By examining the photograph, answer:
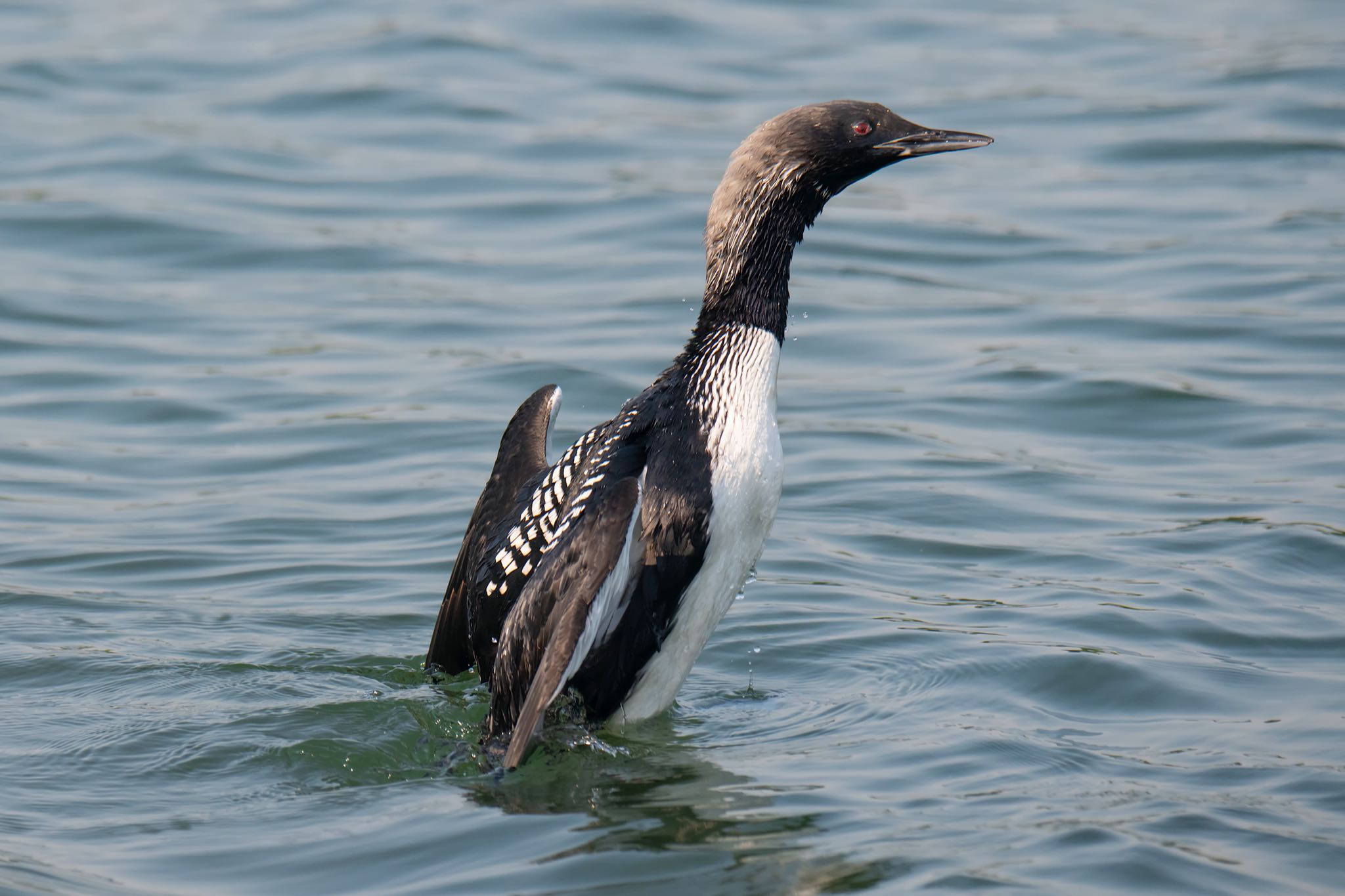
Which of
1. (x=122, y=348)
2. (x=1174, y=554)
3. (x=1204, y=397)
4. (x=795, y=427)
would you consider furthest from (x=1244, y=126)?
(x=122, y=348)

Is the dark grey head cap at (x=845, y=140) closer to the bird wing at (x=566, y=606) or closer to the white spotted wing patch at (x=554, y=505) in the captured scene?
the white spotted wing patch at (x=554, y=505)

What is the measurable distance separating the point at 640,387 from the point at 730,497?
374 cm

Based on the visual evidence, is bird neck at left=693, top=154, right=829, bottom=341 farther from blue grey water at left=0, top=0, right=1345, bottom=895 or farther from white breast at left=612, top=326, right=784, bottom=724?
blue grey water at left=0, top=0, right=1345, bottom=895

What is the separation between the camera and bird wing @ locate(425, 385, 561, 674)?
5.77 meters

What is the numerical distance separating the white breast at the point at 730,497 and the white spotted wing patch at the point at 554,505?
0.96ft

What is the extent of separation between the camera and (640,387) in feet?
28.7

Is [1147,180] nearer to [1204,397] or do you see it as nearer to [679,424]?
[1204,397]

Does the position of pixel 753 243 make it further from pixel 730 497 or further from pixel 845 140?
pixel 730 497

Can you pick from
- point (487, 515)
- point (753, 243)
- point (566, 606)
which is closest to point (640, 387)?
point (487, 515)

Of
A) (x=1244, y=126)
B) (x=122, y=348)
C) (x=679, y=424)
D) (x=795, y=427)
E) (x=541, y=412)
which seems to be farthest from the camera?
(x=1244, y=126)

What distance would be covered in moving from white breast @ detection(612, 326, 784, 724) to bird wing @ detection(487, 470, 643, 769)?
240 mm

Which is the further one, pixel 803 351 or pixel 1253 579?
pixel 803 351

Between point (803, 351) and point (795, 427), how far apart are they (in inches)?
43.1

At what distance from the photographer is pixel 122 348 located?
9.40 metres
